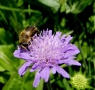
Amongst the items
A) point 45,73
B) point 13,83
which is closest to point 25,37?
point 45,73

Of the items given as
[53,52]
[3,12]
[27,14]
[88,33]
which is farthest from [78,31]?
[53,52]

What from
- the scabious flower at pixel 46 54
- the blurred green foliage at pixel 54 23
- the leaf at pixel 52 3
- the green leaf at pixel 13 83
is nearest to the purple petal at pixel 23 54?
the scabious flower at pixel 46 54

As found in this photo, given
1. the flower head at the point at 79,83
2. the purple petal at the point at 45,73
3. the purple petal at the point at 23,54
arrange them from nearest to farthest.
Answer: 1. the purple petal at the point at 45,73
2. the purple petal at the point at 23,54
3. the flower head at the point at 79,83

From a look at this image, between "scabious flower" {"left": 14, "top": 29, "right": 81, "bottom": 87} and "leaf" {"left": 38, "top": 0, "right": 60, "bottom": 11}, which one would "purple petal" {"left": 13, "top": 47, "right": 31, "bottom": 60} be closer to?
"scabious flower" {"left": 14, "top": 29, "right": 81, "bottom": 87}

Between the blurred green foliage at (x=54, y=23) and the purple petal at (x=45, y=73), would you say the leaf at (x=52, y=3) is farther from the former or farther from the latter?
the purple petal at (x=45, y=73)

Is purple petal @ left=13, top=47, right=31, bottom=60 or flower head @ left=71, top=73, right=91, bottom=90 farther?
flower head @ left=71, top=73, right=91, bottom=90

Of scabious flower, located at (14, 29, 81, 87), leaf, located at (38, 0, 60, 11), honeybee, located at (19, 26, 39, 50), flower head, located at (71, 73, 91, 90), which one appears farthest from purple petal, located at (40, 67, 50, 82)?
leaf, located at (38, 0, 60, 11)

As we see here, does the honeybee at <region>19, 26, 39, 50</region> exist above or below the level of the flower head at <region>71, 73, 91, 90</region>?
above
